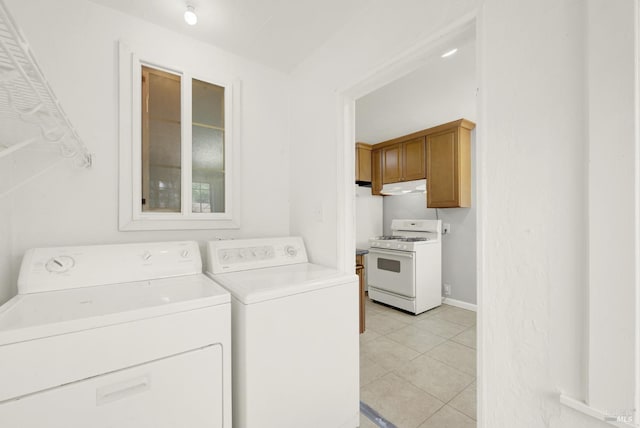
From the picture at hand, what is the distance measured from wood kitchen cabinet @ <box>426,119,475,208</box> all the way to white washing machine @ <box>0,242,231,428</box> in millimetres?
2960

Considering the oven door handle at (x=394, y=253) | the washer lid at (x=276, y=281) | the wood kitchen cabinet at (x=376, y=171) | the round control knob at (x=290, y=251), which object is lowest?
the oven door handle at (x=394, y=253)

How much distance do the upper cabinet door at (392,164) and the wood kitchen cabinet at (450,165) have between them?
1.55ft

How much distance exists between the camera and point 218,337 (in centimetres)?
111

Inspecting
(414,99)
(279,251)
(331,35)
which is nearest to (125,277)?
(279,251)

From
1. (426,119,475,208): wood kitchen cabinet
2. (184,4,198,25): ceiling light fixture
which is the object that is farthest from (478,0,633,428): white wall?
(426,119,475,208): wood kitchen cabinet

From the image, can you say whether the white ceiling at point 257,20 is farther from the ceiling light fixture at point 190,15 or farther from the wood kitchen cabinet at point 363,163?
the wood kitchen cabinet at point 363,163

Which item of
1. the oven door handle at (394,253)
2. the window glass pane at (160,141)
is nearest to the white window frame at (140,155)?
the window glass pane at (160,141)

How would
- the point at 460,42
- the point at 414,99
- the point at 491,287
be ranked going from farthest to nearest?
the point at 414,99 → the point at 460,42 → the point at 491,287

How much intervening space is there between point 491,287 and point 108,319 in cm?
137

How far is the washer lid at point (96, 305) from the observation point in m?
0.83

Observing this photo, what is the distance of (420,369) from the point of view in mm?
2141

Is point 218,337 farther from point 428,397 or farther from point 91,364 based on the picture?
point 428,397

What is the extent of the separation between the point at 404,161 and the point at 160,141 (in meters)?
3.08

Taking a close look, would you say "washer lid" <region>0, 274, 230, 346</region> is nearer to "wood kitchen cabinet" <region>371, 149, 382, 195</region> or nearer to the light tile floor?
the light tile floor
